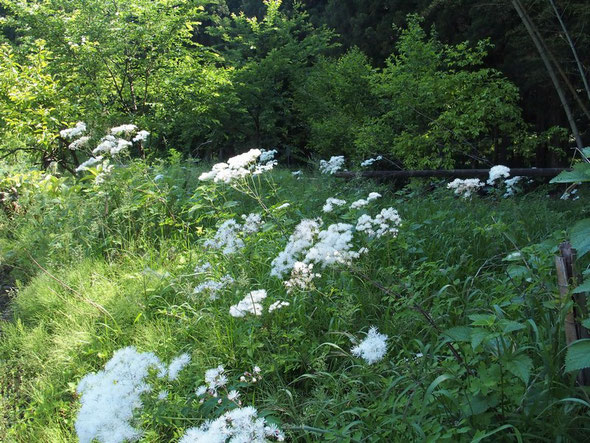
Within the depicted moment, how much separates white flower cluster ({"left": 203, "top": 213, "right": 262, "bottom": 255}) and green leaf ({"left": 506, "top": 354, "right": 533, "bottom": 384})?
6.80ft

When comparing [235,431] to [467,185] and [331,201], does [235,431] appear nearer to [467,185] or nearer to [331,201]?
[331,201]

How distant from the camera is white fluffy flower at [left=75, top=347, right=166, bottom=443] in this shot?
1.38 meters

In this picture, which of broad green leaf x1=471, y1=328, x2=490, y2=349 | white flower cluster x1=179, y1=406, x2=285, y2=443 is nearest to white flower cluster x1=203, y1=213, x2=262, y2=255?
white flower cluster x1=179, y1=406, x2=285, y2=443

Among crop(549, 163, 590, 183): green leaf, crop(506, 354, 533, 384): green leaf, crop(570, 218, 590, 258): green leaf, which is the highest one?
crop(549, 163, 590, 183): green leaf

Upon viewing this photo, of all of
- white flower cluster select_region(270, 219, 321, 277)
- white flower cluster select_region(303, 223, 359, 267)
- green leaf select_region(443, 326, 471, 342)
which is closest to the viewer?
green leaf select_region(443, 326, 471, 342)

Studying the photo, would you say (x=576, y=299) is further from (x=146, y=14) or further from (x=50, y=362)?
(x=146, y=14)

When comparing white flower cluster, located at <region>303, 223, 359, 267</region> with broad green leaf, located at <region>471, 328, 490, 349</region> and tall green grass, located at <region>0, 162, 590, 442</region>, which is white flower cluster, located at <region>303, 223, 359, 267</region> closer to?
tall green grass, located at <region>0, 162, 590, 442</region>

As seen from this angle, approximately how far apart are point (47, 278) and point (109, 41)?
16.6ft

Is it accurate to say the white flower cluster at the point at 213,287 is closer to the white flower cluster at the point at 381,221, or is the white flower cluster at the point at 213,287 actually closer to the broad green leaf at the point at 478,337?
the white flower cluster at the point at 381,221

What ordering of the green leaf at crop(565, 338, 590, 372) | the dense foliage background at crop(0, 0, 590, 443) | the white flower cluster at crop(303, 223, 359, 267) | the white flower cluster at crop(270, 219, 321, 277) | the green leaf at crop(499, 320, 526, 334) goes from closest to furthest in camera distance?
the green leaf at crop(565, 338, 590, 372) → the green leaf at crop(499, 320, 526, 334) → the dense foliage background at crop(0, 0, 590, 443) → the white flower cluster at crop(303, 223, 359, 267) → the white flower cluster at crop(270, 219, 321, 277)

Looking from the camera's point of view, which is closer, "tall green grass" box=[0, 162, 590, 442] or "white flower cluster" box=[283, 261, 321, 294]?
"tall green grass" box=[0, 162, 590, 442]

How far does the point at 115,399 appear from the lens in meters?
1.45

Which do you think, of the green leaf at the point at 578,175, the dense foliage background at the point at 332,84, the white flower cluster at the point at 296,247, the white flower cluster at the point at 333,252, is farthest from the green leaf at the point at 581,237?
the dense foliage background at the point at 332,84

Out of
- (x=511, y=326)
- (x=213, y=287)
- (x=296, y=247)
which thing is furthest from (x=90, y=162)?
(x=511, y=326)
